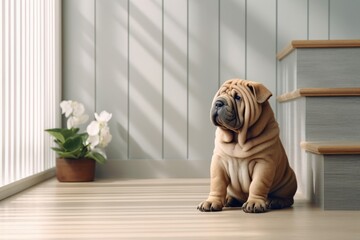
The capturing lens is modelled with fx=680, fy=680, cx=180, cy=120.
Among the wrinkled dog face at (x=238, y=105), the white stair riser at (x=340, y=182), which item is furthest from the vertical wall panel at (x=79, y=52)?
the white stair riser at (x=340, y=182)

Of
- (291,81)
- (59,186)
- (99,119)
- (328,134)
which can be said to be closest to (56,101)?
(99,119)

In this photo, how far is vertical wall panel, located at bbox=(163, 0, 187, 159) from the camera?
3234 mm

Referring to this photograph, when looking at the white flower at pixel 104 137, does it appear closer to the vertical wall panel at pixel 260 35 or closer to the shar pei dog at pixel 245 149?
the vertical wall panel at pixel 260 35

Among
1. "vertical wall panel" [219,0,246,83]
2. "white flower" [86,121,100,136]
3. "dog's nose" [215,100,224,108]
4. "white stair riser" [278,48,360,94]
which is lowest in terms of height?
"white flower" [86,121,100,136]

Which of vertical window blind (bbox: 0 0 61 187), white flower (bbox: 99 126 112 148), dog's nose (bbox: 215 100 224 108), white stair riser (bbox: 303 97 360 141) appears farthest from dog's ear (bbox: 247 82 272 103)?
white flower (bbox: 99 126 112 148)

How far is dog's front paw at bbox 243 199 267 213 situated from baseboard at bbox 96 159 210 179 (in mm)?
1097

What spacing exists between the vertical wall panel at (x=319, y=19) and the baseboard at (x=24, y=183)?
140 cm

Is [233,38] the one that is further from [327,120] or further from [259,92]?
[259,92]

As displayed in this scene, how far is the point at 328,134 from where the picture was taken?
242cm

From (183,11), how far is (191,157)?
70cm

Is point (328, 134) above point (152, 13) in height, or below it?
below

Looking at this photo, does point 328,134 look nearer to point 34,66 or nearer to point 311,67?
point 311,67

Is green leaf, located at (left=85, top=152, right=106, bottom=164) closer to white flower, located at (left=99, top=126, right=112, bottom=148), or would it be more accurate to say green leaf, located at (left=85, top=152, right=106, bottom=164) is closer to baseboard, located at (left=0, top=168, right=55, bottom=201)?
white flower, located at (left=99, top=126, right=112, bottom=148)

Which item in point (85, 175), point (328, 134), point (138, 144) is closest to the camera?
point (328, 134)
